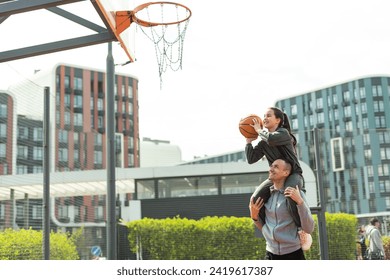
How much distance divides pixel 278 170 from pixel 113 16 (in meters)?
3.26

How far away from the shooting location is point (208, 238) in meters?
12.9

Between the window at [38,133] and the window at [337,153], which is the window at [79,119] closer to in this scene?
the window at [337,153]

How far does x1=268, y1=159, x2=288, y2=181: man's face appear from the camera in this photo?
3327mm

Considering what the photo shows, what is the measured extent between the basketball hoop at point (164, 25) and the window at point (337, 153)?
5473 cm

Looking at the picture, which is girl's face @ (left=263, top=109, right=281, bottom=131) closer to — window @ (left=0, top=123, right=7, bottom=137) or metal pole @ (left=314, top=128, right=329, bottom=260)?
metal pole @ (left=314, top=128, right=329, bottom=260)

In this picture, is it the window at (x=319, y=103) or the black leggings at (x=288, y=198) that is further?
the window at (x=319, y=103)

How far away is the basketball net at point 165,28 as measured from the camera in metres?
6.75

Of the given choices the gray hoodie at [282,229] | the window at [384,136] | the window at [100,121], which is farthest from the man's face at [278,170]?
the window at [100,121]

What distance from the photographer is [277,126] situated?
11.5ft

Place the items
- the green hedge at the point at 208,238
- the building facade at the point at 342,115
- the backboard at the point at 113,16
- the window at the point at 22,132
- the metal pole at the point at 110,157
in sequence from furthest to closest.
→ the building facade at the point at 342,115, the green hedge at the point at 208,238, the window at the point at 22,132, the metal pole at the point at 110,157, the backboard at the point at 113,16

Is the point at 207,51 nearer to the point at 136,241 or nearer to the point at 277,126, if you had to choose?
the point at 136,241

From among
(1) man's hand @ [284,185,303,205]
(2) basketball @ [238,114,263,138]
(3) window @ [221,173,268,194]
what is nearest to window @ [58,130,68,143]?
(3) window @ [221,173,268,194]

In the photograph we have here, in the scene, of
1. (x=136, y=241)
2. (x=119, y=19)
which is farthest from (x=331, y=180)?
(x=119, y=19)
